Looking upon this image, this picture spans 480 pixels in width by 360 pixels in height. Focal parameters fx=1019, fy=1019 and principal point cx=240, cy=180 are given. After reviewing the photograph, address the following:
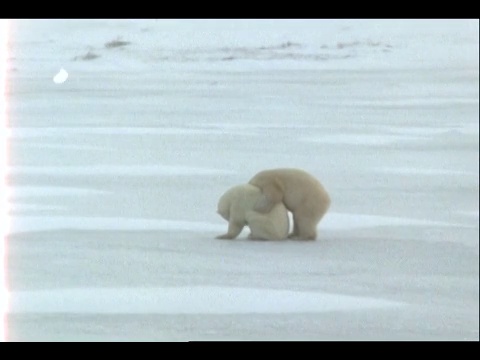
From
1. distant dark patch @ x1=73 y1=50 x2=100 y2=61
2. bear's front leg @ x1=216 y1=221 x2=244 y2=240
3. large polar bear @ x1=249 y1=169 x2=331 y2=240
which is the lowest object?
bear's front leg @ x1=216 y1=221 x2=244 y2=240

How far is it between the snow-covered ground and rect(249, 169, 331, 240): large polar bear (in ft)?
0.29

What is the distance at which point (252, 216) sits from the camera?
2.44 meters

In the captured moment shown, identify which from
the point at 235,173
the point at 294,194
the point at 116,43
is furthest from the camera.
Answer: the point at 116,43

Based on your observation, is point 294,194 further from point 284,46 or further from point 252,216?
point 284,46

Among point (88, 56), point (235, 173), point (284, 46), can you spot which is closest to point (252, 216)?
point (235, 173)

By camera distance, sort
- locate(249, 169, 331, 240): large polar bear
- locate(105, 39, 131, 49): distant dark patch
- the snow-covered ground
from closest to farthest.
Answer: the snow-covered ground → locate(249, 169, 331, 240): large polar bear → locate(105, 39, 131, 49): distant dark patch

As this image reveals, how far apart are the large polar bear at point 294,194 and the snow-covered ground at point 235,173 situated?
9 centimetres

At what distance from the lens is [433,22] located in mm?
3707

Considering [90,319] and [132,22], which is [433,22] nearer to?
[132,22]

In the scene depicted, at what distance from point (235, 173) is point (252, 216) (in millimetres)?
634

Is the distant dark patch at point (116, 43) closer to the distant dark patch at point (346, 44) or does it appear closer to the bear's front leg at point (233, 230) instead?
the distant dark patch at point (346, 44)

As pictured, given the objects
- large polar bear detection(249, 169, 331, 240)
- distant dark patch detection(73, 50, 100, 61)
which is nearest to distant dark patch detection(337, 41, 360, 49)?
distant dark patch detection(73, 50, 100, 61)

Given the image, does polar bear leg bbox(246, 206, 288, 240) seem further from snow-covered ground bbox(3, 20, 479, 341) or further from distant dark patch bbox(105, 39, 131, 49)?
distant dark patch bbox(105, 39, 131, 49)

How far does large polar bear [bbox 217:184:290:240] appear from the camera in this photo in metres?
2.44
